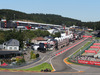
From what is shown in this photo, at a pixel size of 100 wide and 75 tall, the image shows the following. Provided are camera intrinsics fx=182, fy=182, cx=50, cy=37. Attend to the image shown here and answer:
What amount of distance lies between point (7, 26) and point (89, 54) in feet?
233

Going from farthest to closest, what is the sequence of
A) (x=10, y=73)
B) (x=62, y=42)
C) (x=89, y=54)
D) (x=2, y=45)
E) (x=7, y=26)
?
1. (x=7, y=26)
2. (x=62, y=42)
3. (x=2, y=45)
4. (x=89, y=54)
5. (x=10, y=73)

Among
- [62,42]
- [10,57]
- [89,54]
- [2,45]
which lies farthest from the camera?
[62,42]

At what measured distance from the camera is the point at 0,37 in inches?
3317

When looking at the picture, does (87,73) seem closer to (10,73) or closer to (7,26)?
(10,73)

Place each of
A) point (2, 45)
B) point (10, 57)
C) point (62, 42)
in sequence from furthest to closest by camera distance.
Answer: point (62, 42), point (2, 45), point (10, 57)

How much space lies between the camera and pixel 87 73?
44.1 metres

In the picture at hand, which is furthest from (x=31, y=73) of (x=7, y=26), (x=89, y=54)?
(x=7, y=26)

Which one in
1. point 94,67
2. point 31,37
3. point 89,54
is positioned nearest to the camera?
point 94,67

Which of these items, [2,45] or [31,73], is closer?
[31,73]

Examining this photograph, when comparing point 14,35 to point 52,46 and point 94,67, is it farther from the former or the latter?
point 94,67

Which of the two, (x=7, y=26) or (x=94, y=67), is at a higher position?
(x=7, y=26)

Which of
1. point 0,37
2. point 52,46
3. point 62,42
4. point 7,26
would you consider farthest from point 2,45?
point 7,26

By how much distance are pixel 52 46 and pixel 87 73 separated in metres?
44.6

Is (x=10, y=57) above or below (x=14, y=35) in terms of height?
below
